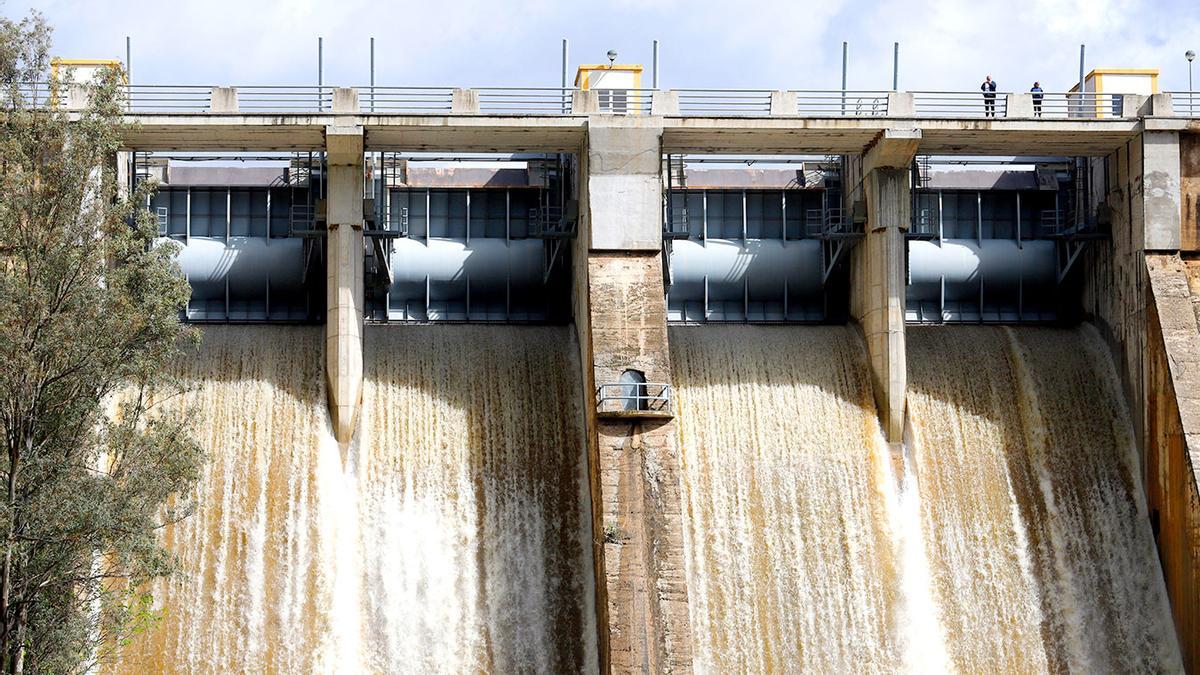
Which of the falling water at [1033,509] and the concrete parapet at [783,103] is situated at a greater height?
the concrete parapet at [783,103]

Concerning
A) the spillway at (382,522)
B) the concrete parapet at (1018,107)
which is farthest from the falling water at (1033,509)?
the spillway at (382,522)

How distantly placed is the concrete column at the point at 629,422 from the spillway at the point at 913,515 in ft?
7.33

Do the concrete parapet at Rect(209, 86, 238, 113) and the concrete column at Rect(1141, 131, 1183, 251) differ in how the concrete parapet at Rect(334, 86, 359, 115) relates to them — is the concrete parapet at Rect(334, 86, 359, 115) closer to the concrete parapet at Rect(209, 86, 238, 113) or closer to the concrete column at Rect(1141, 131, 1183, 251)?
the concrete parapet at Rect(209, 86, 238, 113)

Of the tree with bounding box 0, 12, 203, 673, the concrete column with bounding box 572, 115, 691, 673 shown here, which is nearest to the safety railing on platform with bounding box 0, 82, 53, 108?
the tree with bounding box 0, 12, 203, 673

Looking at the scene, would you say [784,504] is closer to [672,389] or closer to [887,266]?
[672,389]

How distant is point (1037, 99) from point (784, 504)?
10669 millimetres

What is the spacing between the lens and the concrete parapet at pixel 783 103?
1396 inches

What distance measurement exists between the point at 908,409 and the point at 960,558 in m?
3.46

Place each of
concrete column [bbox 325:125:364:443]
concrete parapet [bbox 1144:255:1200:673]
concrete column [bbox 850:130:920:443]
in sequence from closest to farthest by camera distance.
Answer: concrete parapet [bbox 1144:255:1200:673]
concrete column [bbox 325:125:364:443]
concrete column [bbox 850:130:920:443]

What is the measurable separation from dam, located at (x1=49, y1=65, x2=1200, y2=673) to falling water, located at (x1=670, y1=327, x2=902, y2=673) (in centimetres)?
7

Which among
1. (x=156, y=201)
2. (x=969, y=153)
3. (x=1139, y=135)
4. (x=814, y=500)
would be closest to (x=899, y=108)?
(x=969, y=153)

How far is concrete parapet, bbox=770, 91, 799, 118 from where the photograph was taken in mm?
35469

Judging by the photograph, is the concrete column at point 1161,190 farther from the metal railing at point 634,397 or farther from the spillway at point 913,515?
the metal railing at point 634,397

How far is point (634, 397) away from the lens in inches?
1277
